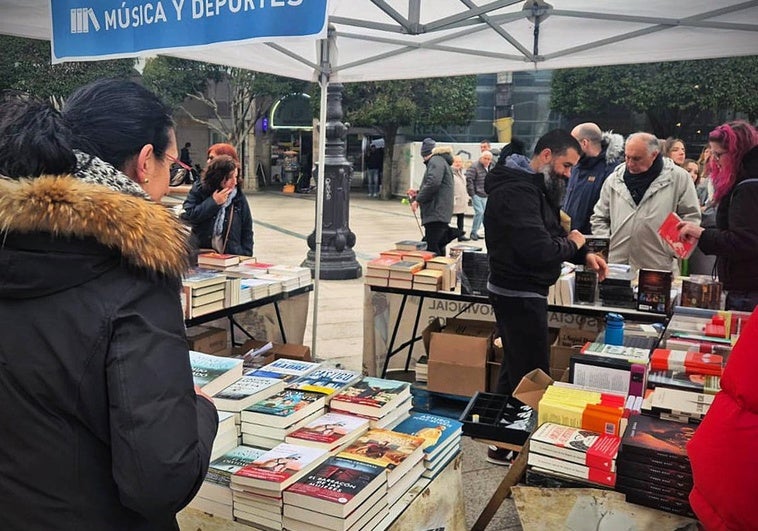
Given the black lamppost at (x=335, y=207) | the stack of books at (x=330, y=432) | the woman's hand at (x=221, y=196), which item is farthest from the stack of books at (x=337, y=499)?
the black lamppost at (x=335, y=207)

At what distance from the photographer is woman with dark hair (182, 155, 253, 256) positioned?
5059 millimetres

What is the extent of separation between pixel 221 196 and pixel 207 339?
110cm

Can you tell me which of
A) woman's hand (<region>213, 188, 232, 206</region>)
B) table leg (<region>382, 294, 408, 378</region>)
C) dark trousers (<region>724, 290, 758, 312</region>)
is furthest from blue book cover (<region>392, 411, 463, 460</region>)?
woman's hand (<region>213, 188, 232, 206</region>)

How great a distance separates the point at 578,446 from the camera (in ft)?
7.66

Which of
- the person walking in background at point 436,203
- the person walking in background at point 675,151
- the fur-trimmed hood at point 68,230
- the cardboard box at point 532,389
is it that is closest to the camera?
the fur-trimmed hood at point 68,230

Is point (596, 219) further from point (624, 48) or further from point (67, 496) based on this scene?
point (67, 496)

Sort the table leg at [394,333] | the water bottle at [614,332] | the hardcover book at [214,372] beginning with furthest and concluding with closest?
1. the table leg at [394,333]
2. the water bottle at [614,332]
3. the hardcover book at [214,372]

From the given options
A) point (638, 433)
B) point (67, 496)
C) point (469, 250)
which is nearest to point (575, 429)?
point (638, 433)

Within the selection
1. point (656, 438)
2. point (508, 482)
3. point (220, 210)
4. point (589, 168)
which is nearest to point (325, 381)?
point (508, 482)

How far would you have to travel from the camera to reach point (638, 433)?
7.41ft

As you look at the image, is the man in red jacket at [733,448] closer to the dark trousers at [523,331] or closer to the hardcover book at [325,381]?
the hardcover book at [325,381]

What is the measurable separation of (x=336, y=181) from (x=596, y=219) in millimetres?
4426

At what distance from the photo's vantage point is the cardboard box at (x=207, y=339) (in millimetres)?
4586

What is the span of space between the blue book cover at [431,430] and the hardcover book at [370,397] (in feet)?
0.29
